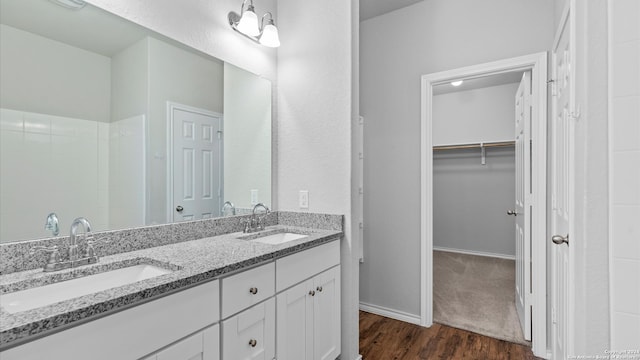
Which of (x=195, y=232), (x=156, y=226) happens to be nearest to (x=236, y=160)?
(x=195, y=232)

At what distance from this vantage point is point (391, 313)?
2.70m

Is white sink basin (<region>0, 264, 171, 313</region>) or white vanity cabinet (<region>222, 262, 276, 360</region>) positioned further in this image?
white vanity cabinet (<region>222, 262, 276, 360</region>)

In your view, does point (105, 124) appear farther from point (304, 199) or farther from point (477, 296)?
point (477, 296)

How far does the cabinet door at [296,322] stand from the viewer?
4.66ft

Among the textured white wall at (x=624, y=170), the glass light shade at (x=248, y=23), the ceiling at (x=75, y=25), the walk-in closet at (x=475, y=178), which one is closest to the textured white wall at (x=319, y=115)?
the glass light shade at (x=248, y=23)

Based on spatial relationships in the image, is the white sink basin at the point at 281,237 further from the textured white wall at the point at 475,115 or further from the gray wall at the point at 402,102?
the textured white wall at the point at 475,115

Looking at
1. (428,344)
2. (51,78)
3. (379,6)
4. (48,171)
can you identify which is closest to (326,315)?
(428,344)

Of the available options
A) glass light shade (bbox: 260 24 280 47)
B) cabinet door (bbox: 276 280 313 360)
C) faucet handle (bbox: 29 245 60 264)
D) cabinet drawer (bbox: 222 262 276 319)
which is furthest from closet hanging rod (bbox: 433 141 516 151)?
faucet handle (bbox: 29 245 60 264)

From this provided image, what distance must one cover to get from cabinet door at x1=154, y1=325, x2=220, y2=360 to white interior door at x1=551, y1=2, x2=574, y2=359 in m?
1.65

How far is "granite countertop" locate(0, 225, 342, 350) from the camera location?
692mm

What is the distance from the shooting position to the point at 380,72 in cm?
281

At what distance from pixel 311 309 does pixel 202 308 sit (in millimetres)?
713

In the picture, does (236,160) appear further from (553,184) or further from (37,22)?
(553,184)

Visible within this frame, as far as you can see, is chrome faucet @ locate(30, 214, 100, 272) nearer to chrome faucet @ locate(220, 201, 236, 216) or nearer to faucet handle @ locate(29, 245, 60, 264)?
faucet handle @ locate(29, 245, 60, 264)
